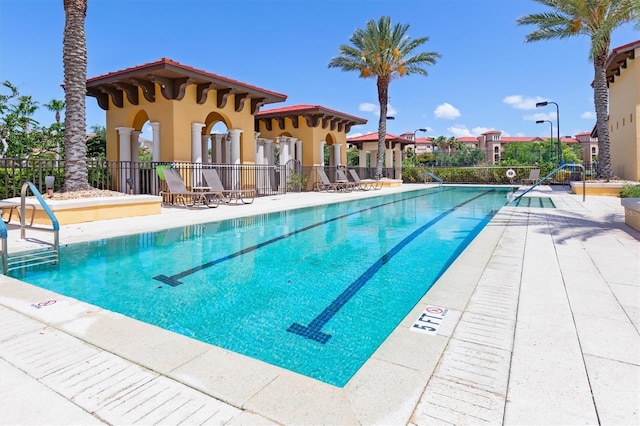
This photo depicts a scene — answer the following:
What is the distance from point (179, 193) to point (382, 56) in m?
16.5

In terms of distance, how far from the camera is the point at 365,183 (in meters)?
22.3

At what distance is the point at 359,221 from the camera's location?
10016mm

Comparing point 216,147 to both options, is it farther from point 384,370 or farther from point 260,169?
point 384,370

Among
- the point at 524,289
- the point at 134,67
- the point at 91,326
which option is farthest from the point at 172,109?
the point at 524,289

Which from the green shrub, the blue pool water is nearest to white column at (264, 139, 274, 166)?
the blue pool water

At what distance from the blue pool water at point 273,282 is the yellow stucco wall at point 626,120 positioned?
15.0 metres

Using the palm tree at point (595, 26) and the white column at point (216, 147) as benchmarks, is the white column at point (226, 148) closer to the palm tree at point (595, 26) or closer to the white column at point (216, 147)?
the white column at point (216, 147)

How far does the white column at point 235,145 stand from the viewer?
15.8 meters

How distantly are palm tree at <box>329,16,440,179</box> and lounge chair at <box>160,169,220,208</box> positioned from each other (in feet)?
46.6

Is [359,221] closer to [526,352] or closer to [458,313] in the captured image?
[458,313]

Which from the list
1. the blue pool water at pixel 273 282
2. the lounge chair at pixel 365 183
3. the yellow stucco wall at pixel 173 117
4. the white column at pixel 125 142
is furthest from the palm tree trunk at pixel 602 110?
the white column at pixel 125 142

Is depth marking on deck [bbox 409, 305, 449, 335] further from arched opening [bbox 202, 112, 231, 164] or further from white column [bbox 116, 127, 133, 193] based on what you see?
arched opening [bbox 202, 112, 231, 164]

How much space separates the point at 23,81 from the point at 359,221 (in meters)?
32.1

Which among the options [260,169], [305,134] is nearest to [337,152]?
[305,134]
